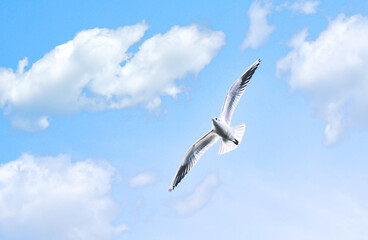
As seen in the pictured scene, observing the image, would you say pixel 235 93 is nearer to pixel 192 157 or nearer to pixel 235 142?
pixel 235 142

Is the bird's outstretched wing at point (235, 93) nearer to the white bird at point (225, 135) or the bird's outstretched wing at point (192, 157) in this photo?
the white bird at point (225, 135)

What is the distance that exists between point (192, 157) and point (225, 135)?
6.03 feet

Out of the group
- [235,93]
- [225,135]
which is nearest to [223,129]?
[225,135]

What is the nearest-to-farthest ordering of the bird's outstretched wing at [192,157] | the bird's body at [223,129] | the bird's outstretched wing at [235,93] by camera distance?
1. the bird's body at [223,129]
2. the bird's outstretched wing at [235,93]
3. the bird's outstretched wing at [192,157]

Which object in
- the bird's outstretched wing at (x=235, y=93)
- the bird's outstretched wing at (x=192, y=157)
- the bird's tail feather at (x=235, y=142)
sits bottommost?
the bird's tail feather at (x=235, y=142)

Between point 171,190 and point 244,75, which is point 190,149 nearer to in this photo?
point 171,190

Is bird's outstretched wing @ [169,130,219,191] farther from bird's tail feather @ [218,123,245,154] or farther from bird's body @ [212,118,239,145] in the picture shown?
bird's body @ [212,118,239,145]

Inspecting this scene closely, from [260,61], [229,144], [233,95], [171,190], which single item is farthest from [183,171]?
[260,61]

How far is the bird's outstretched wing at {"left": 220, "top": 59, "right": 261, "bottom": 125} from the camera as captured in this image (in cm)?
1588

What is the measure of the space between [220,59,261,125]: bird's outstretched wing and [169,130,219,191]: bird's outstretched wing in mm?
955

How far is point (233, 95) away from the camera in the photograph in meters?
16.0

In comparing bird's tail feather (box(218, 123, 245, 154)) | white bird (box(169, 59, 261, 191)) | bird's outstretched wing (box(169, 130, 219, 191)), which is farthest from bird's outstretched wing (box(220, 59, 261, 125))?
bird's outstretched wing (box(169, 130, 219, 191))

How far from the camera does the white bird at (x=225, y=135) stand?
15.3 metres

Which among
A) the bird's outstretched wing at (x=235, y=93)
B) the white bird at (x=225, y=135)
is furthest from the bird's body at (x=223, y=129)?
the bird's outstretched wing at (x=235, y=93)
